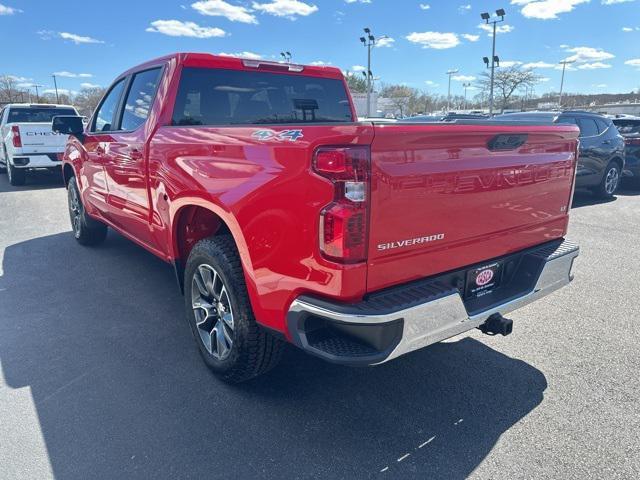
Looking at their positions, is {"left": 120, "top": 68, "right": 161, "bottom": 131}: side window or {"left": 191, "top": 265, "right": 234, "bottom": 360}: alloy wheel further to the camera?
{"left": 120, "top": 68, "right": 161, "bottom": 131}: side window

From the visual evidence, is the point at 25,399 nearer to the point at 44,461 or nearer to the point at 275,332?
the point at 44,461

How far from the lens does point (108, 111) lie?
485 cm

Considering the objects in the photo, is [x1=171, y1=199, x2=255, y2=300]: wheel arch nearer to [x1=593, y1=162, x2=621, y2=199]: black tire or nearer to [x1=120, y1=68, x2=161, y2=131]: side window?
[x1=120, y1=68, x2=161, y2=131]: side window

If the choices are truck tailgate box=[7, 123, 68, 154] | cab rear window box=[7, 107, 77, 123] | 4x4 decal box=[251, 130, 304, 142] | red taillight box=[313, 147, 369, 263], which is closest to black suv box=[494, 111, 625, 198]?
4x4 decal box=[251, 130, 304, 142]

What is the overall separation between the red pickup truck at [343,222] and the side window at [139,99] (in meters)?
0.12

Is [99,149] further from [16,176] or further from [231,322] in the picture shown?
[16,176]

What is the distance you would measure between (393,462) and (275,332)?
0.85m

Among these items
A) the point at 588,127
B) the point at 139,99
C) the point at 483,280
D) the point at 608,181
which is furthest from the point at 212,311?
the point at 608,181

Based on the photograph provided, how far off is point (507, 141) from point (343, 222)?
1147mm

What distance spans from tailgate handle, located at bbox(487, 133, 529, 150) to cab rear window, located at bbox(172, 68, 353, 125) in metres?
2.10

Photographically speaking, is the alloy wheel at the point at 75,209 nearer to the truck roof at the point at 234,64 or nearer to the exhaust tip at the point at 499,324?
the truck roof at the point at 234,64

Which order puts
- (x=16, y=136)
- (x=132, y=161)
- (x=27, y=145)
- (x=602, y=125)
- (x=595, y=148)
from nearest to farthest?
(x=132, y=161) → (x=595, y=148) → (x=602, y=125) → (x=16, y=136) → (x=27, y=145)

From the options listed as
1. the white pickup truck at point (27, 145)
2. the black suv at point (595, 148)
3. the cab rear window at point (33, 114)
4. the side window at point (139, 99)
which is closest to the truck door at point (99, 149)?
the side window at point (139, 99)

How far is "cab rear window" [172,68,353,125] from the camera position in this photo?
3.68 meters
